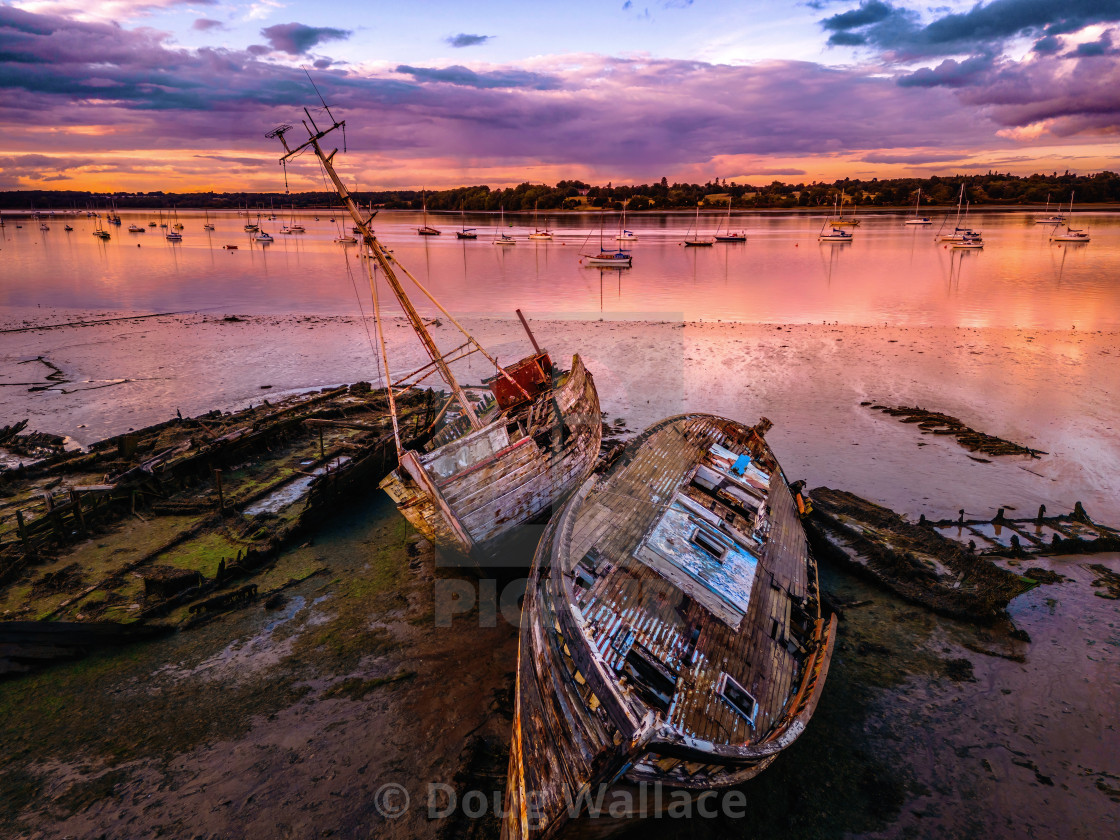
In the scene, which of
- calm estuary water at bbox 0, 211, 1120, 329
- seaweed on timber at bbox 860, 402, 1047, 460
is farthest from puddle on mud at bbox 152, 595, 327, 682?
seaweed on timber at bbox 860, 402, 1047, 460

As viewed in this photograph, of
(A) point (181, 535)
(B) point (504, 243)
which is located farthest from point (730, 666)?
(B) point (504, 243)

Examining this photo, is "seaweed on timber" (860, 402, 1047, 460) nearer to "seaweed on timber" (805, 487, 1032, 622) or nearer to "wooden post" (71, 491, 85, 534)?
"seaweed on timber" (805, 487, 1032, 622)

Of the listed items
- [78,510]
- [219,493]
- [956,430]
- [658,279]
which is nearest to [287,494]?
[219,493]

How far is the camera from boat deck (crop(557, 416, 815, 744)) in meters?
7.37

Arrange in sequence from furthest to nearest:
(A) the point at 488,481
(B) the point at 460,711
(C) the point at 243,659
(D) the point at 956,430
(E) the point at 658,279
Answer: (E) the point at 658,279 → (D) the point at 956,430 → (A) the point at 488,481 → (C) the point at 243,659 → (B) the point at 460,711

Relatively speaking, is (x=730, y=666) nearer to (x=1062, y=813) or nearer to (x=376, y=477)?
(x=1062, y=813)

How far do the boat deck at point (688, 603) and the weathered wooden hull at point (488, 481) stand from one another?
2237mm

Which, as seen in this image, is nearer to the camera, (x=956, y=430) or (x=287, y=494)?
(x=287, y=494)

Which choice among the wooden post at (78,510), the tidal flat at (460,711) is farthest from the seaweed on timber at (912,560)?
the wooden post at (78,510)

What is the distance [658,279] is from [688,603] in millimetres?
55582

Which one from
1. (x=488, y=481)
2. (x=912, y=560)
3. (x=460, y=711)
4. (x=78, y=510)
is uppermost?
(x=488, y=481)

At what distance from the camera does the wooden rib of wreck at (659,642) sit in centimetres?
589

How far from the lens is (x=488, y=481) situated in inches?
488

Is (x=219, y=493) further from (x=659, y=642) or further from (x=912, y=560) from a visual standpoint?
(x=912, y=560)
